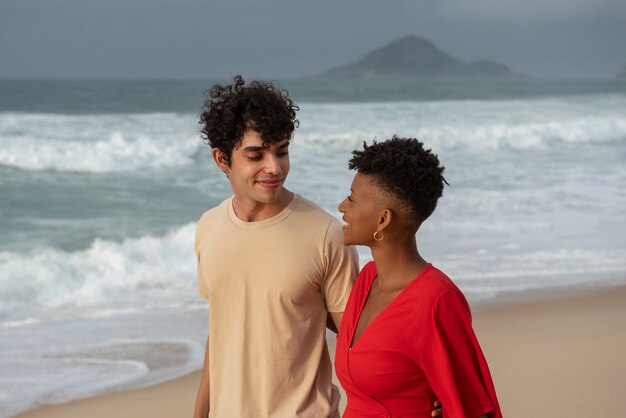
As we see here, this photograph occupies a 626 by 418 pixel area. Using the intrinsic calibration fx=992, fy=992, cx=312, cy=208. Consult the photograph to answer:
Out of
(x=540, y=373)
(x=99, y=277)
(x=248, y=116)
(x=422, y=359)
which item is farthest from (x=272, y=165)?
(x=99, y=277)

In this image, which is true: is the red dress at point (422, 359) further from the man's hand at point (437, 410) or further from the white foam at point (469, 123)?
the white foam at point (469, 123)

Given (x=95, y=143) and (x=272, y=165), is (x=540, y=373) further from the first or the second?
(x=95, y=143)

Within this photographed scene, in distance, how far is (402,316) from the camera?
2.52 meters

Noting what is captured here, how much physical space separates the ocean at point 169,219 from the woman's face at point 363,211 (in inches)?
152

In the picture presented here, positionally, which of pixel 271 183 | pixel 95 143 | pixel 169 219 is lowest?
pixel 169 219

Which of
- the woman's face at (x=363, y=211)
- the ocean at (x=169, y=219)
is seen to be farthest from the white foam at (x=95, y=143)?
the woman's face at (x=363, y=211)

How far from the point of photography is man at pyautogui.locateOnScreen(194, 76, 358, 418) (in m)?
2.89

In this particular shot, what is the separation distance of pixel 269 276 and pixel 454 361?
0.69 m

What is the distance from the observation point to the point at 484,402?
2.47 metres

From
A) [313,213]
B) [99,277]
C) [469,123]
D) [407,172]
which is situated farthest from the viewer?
[469,123]

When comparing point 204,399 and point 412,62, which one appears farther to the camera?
point 412,62

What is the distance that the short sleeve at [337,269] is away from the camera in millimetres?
2908

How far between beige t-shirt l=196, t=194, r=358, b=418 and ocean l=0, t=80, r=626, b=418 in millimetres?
3347

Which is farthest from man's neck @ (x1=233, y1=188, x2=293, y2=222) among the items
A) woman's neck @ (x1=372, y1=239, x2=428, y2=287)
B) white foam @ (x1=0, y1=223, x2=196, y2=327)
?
white foam @ (x1=0, y1=223, x2=196, y2=327)
